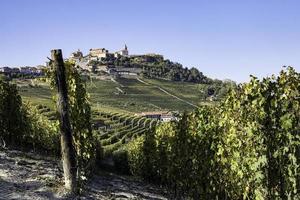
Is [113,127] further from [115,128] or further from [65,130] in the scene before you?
[65,130]

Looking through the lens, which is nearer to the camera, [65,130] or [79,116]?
[65,130]

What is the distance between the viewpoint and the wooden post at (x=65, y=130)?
2059 cm

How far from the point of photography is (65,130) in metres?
21.0

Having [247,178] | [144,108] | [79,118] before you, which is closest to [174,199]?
[79,118]

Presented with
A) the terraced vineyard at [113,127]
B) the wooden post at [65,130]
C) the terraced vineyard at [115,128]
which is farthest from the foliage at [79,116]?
the terraced vineyard at [115,128]

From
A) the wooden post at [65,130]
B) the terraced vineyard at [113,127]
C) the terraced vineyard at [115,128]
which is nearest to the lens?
the wooden post at [65,130]

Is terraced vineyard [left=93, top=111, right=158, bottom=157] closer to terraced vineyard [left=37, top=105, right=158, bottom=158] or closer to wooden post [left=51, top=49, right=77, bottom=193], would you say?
terraced vineyard [left=37, top=105, right=158, bottom=158]

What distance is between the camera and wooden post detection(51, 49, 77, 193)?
2059 centimetres

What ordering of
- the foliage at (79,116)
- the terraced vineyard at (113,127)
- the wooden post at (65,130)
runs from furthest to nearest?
the terraced vineyard at (113,127) < the foliage at (79,116) < the wooden post at (65,130)

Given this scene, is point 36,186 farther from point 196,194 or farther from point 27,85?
point 27,85

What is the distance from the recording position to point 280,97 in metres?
13.9

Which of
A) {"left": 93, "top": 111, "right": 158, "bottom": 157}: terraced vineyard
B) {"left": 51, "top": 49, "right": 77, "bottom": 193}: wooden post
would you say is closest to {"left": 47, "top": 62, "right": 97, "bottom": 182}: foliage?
{"left": 51, "top": 49, "right": 77, "bottom": 193}: wooden post

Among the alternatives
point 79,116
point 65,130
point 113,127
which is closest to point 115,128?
point 113,127

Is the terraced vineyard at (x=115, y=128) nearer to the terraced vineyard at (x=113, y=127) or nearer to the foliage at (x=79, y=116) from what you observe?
the terraced vineyard at (x=113, y=127)
